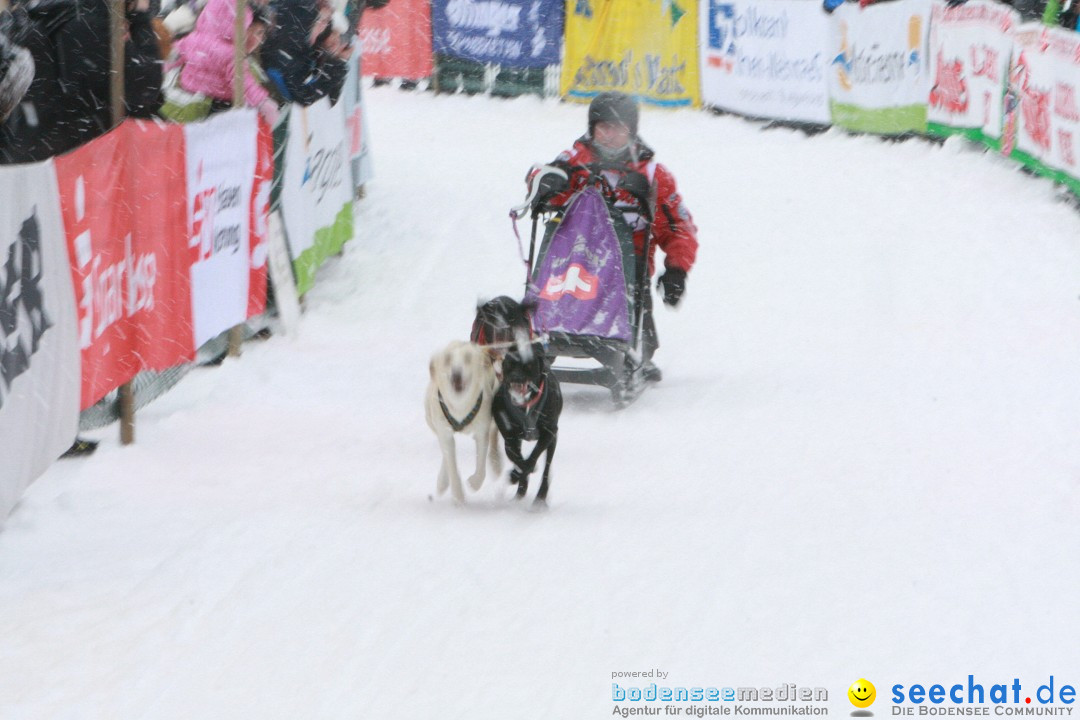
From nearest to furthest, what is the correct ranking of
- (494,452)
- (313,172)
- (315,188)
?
(494,452)
(313,172)
(315,188)

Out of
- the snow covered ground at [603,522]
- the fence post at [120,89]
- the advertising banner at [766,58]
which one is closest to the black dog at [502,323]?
the snow covered ground at [603,522]

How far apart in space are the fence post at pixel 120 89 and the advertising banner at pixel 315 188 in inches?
111

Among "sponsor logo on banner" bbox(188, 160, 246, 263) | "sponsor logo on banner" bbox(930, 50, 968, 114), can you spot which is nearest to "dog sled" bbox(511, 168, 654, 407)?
"sponsor logo on banner" bbox(188, 160, 246, 263)

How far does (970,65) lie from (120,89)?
9.86m

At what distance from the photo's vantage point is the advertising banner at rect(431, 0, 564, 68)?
2130 centimetres

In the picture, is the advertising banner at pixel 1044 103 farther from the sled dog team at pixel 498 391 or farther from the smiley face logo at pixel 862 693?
the smiley face logo at pixel 862 693

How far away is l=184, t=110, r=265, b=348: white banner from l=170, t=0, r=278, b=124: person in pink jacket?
358 millimetres

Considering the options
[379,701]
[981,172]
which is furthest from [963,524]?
[981,172]

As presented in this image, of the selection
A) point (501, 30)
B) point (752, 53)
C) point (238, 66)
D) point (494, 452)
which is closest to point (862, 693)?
point (494, 452)

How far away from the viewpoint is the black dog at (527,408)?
5.54m

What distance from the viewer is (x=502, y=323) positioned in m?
5.64

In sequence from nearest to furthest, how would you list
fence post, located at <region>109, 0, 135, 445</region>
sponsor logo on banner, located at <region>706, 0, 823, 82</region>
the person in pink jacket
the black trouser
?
fence post, located at <region>109, 0, 135, 445</region>, the black trouser, the person in pink jacket, sponsor logo on banner, located at <region>706, 0, 823, 82</region>

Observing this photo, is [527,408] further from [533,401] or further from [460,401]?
[460,401]

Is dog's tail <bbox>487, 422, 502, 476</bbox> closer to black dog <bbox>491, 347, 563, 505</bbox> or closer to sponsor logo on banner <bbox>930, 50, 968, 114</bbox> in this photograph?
black dog <bbox>491, 347, 563, 505</bbox>
